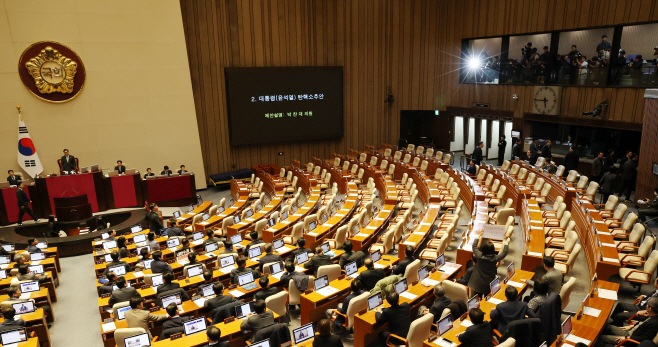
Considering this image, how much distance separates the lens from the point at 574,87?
1627cm

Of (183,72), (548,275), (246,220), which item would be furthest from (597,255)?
(183,72)

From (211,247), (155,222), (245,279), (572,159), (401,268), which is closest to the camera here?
(401,268)

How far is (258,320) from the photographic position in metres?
5.91

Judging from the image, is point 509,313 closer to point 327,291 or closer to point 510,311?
point 510,311

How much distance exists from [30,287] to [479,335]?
768cm

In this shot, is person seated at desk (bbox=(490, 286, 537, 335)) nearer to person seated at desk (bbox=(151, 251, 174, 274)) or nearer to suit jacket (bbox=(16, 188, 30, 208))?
person seated at desk (bbox=(151, 251, 174, 274))

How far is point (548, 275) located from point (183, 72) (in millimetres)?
14271

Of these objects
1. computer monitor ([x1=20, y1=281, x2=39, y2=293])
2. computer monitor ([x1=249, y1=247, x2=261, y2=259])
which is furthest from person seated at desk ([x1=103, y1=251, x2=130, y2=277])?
computer monitor ([x1=249, y1=247, x2=261, y2=259])

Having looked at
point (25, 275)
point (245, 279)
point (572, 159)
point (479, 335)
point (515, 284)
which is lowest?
point (25, 275)

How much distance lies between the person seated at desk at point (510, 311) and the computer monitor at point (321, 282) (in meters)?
2.72

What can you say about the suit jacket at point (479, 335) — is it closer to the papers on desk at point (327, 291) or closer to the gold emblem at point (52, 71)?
the papers on desk at point (327, 291)

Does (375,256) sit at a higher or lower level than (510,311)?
lower

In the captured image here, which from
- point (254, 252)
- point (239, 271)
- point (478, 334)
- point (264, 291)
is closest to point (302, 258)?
point (254, 252)

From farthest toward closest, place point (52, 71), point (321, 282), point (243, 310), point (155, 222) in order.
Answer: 1. point (52, 71)
2. point (155, 222)
3. point (321, 282)
4. point (243, 310)
